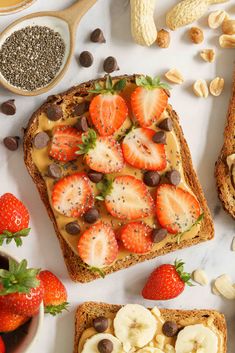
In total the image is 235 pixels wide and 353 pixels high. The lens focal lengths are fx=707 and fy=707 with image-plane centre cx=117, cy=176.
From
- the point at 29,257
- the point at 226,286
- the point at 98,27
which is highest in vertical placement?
the point at 98,27

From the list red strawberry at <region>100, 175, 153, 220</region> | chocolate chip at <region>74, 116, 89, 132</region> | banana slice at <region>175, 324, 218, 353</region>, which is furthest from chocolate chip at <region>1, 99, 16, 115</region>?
banana slice at <region>175, 324, 218, 353</region>

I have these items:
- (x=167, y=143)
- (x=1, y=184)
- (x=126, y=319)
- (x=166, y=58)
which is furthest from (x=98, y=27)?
(x=126, y=319)

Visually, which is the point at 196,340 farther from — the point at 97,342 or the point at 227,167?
the point at 227,167

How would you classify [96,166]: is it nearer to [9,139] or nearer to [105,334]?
[9,139]

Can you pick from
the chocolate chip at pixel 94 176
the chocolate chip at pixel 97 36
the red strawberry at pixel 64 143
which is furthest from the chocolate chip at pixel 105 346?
the chocolate chip at pixel 97 36

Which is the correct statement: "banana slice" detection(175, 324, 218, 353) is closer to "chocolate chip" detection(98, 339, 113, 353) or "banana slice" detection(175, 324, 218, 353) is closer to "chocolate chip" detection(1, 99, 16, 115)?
"chocolate chip" detection(98, 339, 113, 353)

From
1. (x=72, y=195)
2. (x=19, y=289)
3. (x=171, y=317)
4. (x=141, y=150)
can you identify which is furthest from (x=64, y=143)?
(x=171, y=317)

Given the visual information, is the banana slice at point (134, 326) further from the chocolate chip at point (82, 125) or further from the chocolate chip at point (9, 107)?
the chocolate chip at point (9, 107)
